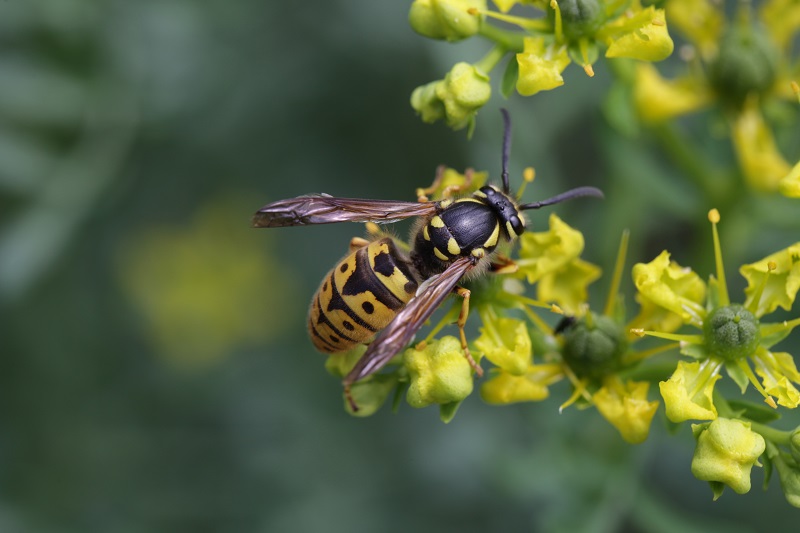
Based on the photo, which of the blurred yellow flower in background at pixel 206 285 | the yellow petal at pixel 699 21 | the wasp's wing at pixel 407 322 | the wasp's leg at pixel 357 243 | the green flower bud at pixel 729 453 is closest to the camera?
the green flower bud at pixel 729 453

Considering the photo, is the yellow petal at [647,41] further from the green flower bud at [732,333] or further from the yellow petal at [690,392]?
the yellow petal at [690,392]

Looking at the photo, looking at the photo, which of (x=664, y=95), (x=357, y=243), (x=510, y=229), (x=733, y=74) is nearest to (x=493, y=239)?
(x=510, y=229)

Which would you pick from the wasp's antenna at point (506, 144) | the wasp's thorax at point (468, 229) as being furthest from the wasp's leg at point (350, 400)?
the wasp's antenna at point (506, 144)

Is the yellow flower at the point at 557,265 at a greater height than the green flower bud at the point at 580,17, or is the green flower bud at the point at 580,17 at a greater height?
the green flower bud at the point at 580,17

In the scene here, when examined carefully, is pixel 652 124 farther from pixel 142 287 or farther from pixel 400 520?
pixel 142 287

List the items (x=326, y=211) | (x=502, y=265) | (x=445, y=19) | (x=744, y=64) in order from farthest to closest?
(x=744, y=64) < (x=326, y=211) < (x=502, y=265) < (x=445, y=19)

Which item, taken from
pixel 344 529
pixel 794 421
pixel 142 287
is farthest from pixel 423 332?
pixel 142 287

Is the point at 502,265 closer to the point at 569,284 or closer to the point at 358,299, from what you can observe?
the point at 569,284
